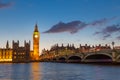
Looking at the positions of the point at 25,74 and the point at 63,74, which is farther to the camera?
the point at 25,74

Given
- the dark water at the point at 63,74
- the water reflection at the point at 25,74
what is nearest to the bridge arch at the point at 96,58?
the dark water at the point at 63,74

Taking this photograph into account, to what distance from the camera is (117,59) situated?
12112cm

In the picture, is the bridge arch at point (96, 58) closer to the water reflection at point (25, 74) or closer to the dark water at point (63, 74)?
the dark water at point (63, 74)

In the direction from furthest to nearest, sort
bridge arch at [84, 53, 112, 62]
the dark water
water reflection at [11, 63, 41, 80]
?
bridge arch at [84, 53, 112, 62]
water reflection at [11, 63, 41, 80]
the dark water

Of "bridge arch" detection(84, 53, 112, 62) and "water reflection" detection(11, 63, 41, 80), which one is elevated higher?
"bridge arch" detection(84, 53, 112, 62)

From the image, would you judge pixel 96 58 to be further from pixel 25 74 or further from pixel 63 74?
pixel 25 74

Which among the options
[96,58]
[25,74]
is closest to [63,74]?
[25,74]

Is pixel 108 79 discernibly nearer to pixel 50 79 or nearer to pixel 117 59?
pixel 50 79

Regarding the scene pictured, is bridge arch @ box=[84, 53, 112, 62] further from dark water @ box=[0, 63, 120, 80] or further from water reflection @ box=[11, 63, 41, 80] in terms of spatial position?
water reflection @ box=[11, 63, 41, 80]

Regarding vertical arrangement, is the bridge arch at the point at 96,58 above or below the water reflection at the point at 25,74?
above

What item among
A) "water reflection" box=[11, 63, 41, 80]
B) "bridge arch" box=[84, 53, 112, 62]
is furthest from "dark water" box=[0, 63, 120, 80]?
"bridge arch" box=[84, 53, 112, 62]

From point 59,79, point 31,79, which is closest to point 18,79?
point 31,79

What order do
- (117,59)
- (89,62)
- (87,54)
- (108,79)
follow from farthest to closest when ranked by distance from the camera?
(89,62), (87,54), (117,59), (108,79)

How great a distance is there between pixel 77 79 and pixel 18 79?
459 inches
